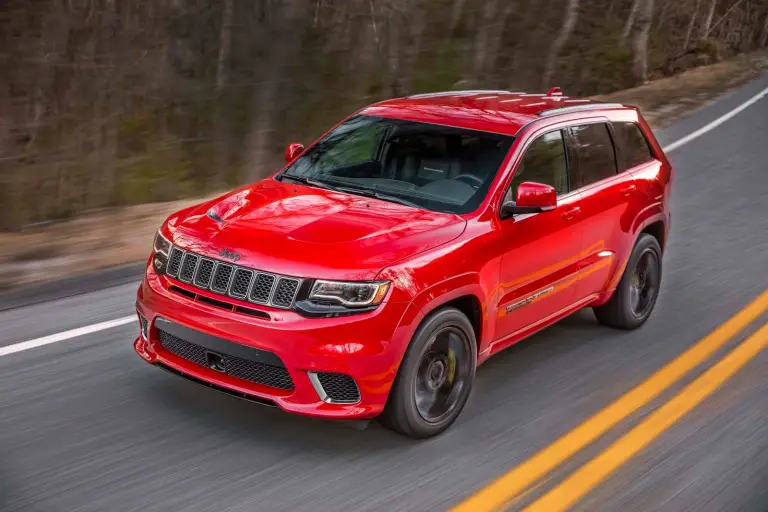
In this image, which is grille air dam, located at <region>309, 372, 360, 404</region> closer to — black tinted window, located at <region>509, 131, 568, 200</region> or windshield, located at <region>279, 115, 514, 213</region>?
windshield, located at <region>279, 115, 514, 213</region>

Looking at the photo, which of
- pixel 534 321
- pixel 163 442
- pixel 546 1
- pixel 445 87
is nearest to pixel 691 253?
pixel 534 321

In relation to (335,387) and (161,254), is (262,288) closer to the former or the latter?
(335,387)

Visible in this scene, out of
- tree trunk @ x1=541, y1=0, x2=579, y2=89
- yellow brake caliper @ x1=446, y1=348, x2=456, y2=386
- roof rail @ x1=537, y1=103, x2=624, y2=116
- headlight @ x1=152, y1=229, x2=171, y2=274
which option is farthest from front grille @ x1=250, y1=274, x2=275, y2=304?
tree trunk @ x1=541, y1=0, x2=579, y2=89

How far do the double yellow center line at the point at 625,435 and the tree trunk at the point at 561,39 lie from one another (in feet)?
84.2

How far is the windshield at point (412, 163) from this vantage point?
19.9ft

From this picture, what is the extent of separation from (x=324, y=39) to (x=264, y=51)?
13.4 feet

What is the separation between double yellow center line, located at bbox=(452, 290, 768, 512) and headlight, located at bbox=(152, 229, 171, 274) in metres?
2.07

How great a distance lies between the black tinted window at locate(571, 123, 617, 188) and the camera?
22.7 ft

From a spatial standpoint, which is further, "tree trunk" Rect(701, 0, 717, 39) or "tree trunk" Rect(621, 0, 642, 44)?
"tree trunk" Rect(701, 0, 717, 39)

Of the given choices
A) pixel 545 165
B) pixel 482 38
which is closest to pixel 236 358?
pixel 545 165

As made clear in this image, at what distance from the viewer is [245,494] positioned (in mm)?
4793

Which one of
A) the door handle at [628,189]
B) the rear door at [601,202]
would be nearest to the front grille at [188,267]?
the rear door at [601,202]

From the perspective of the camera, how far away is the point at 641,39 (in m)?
30.8

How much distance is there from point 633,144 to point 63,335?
4308 mm
